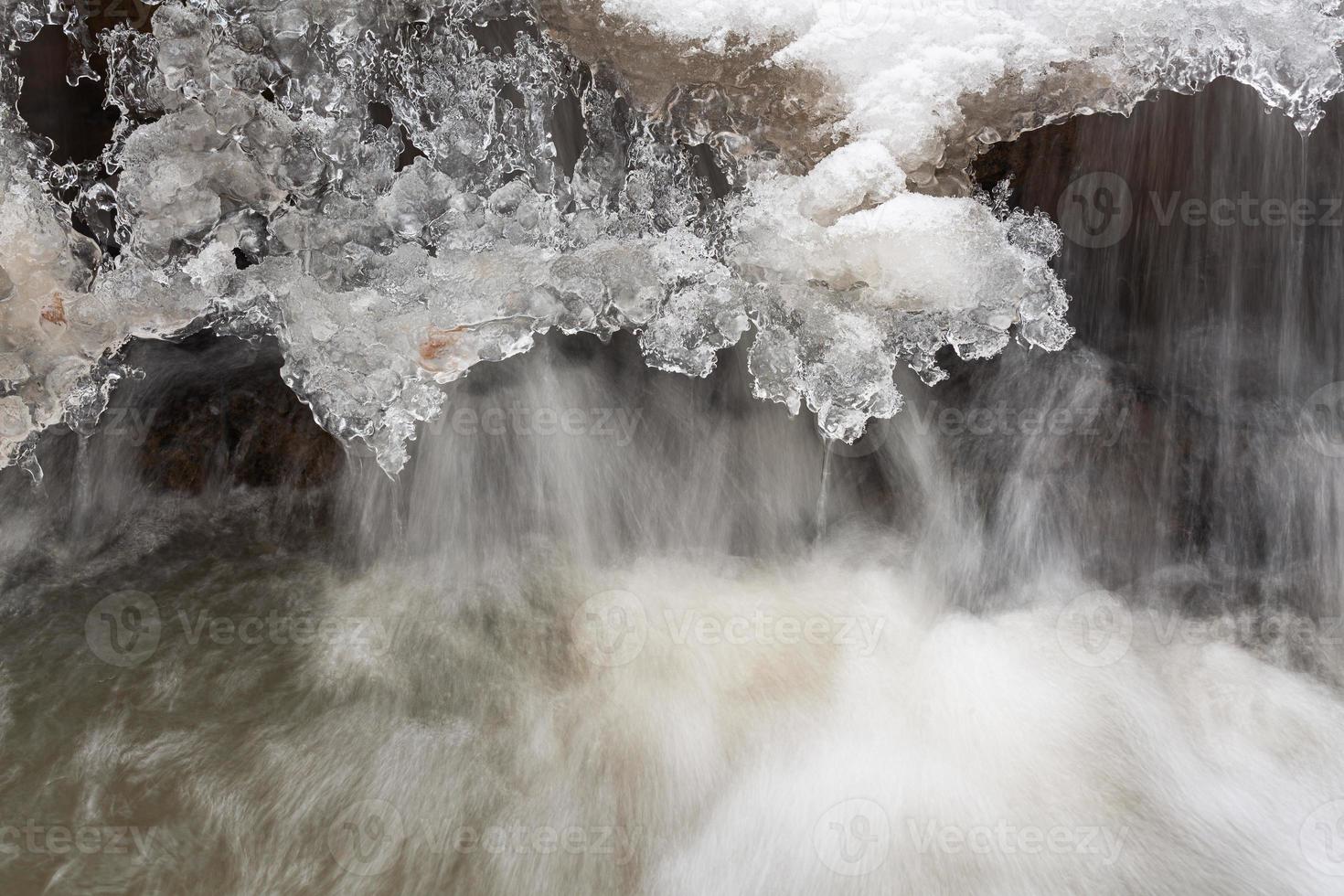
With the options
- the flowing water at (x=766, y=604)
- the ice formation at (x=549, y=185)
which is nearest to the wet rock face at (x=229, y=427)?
the flowing water at (x=766, y=604)

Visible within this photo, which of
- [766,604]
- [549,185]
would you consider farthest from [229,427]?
[766,604]

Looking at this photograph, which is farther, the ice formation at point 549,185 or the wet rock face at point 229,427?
the wet rock face at point 229,427

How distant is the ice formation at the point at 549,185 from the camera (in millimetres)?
2533

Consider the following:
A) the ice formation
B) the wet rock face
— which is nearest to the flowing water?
the wet rock face

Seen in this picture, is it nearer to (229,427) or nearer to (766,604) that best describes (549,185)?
(229,427)

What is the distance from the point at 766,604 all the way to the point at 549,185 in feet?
5.19

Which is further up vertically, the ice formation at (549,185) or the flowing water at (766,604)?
the ice formation at (549,185)

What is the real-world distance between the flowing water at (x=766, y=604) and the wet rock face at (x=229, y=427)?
0.04 feet

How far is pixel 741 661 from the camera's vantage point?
3.01 m

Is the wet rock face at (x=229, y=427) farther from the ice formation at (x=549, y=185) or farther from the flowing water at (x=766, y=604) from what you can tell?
the ice formation at (x=549, y=185)

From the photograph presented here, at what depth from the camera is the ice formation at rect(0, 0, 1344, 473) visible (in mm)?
2533

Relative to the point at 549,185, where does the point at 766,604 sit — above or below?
below

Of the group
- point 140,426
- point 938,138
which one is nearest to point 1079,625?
point 938,138

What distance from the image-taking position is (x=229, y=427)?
3229 mm
